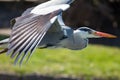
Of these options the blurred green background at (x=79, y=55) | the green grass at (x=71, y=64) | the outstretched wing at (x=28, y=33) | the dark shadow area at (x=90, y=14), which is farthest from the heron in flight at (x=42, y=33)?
the dark shadow area at (x=90, y=14)

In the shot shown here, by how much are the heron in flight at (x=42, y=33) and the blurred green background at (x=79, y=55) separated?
1.61 metres

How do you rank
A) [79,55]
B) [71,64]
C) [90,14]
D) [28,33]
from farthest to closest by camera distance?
1. [90,14]
2. [79,55]
3. [71,64]
4. [28,33]

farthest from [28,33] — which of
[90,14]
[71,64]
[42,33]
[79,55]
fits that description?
[90,14]

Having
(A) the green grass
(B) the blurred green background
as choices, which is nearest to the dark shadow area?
(B) the blurred green background

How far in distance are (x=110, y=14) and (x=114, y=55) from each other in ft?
8.36

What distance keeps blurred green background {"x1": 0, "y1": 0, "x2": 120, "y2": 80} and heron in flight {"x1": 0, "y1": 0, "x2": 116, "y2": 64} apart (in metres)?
1.61

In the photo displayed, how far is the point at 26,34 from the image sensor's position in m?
4.54

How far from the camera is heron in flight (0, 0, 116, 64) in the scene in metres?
4.45

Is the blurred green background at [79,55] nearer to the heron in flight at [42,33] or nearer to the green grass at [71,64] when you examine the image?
the green grass at [71,64]

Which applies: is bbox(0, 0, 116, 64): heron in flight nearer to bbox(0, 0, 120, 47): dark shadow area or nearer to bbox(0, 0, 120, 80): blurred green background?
bbox(0, 0, 120, 80): blurred green background

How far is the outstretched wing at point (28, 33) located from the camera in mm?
4418

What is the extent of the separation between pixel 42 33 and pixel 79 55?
431 cm

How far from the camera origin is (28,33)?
14.9 ft

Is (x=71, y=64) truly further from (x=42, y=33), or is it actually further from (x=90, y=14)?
(x=42, y=33)
